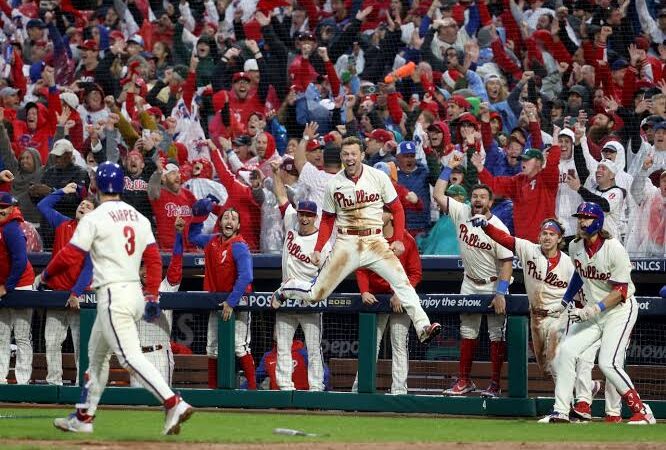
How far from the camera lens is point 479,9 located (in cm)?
1558

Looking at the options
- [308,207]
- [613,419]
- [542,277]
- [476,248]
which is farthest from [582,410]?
[308,207]

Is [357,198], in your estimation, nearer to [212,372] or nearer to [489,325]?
[489,325]

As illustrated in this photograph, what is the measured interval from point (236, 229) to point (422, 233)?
2132mm

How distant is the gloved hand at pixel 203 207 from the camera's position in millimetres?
11531

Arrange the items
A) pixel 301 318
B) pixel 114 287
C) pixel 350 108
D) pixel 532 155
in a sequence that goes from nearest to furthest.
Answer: pixel 114 287 → pixel 301 318 → pixel 532 155 → pixel 350 108

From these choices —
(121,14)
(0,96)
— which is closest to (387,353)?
(0,96)

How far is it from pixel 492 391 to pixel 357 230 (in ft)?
5.71

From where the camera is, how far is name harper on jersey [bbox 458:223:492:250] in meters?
10.6

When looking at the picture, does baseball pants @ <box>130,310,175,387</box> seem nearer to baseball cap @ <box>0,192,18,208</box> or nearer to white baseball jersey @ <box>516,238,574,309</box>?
baseball cap @ <box>0,192,18,208</box>

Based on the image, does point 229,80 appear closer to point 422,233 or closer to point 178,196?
point 178,196

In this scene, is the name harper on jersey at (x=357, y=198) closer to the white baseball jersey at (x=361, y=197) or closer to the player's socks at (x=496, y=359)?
the white baseball jersey at (x=361, y=197)

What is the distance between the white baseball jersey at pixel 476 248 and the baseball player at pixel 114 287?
3363 millimetres

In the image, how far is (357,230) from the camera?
10.1 m

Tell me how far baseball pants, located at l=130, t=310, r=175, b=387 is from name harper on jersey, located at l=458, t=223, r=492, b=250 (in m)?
2.69
